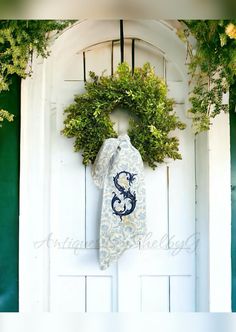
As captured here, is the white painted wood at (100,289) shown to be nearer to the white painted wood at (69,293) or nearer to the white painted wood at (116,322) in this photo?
the white painted wood at (69,293)

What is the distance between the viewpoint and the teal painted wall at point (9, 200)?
2.23 meters

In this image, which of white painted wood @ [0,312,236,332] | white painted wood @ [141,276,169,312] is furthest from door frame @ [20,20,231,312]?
white painted wood @ [0,312,236,332]

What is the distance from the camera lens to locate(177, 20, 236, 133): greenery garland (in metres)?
1.88

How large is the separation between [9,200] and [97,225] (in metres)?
0.50

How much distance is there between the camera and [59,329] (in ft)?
1.34

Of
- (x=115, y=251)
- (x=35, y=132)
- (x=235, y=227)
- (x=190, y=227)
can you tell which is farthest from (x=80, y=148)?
(x=235, y=227)

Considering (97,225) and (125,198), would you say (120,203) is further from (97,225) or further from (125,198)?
(97,225)

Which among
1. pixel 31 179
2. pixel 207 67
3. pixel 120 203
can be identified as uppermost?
pixel 207 67

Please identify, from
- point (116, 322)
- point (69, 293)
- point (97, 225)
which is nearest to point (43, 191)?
point (97, 225)

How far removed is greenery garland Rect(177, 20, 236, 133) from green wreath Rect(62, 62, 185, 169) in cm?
16

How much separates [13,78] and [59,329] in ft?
6.42

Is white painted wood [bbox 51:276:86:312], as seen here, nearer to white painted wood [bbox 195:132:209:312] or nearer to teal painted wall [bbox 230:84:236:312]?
white painted wood [bbox 195:132:209:312]

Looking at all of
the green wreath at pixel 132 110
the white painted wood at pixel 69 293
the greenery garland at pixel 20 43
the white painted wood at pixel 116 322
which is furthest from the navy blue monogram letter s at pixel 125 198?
the white painted wood at pixel 116 322

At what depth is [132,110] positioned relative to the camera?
7.42ft
